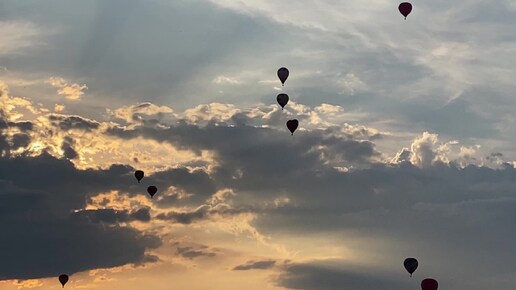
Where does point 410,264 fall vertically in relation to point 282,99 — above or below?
below

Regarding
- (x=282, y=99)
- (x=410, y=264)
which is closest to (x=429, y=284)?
(x=410, y=264)

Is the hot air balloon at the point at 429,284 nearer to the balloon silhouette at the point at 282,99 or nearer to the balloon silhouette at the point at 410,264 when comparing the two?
the balloon silhouette at the point at 410,264

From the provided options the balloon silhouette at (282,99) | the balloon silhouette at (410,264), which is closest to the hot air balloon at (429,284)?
the balloon silhouette at (410,264)

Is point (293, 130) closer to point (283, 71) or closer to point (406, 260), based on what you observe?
point (283, 71)

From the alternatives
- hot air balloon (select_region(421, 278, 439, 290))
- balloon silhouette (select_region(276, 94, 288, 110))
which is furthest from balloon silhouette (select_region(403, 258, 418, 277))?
balloon silhouette (select_region(276, 94, 288, 110))

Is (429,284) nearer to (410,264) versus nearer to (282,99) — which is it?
(410,264)

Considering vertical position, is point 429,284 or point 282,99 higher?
point 282,99

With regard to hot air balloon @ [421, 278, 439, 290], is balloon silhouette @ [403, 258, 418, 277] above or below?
above

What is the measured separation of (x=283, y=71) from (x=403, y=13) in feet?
80.2

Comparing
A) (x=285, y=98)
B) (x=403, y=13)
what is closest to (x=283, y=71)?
(x=285, y=98)

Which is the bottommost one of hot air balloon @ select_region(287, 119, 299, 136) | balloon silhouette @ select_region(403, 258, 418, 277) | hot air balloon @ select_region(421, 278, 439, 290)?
hot air balloon @ select_region(421, 278, 439, 290)

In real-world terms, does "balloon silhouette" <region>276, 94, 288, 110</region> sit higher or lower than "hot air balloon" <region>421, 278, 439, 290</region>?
higher

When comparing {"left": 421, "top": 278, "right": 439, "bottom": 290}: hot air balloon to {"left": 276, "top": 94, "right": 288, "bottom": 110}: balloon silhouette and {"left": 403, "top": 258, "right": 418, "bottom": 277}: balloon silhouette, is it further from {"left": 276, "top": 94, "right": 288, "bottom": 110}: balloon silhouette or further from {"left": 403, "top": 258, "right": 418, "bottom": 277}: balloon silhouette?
{"left": 276, "top": 94, "right": 288, "bottom": 110}: balloon silhouette

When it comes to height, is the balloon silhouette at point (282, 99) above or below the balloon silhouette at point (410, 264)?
above
